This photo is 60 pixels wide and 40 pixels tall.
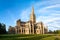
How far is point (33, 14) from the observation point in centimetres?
12500

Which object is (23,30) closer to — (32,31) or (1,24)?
(32,31)

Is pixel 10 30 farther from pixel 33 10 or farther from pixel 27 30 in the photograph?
pixel 33 10

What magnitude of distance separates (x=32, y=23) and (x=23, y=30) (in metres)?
8.40

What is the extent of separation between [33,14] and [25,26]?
1147 cm

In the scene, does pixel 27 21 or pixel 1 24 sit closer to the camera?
pixel 1 24

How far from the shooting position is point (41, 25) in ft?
379

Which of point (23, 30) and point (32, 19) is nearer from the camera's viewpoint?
point (23, 30)

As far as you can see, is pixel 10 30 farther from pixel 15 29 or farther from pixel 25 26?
pixel 25 26

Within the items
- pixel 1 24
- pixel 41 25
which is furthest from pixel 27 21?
pixel 1 24

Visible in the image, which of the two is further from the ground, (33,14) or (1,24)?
(33,14)

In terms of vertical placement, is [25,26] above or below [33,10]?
below

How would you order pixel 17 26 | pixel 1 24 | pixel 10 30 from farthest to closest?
pixel 17 26 < pixel 10 30 < pixel 1 24

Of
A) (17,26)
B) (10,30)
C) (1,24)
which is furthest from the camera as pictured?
(17,26)

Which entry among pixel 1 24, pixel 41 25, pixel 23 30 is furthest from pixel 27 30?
pixel 1 24
